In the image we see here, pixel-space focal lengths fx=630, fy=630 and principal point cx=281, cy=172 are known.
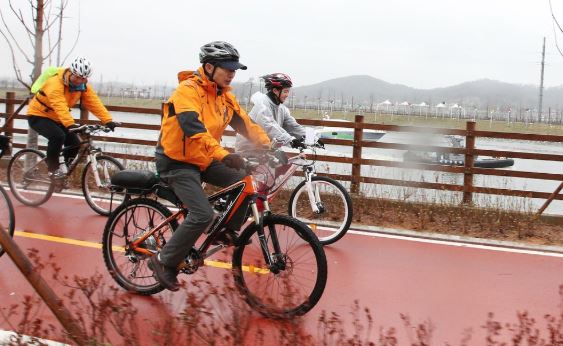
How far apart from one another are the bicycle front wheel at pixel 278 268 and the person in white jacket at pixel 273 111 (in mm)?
2423

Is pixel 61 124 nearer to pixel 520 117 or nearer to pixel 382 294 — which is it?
pixel 382 294

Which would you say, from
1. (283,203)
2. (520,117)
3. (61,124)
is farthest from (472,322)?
(520,117)

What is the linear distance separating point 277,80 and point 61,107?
9.77 feet

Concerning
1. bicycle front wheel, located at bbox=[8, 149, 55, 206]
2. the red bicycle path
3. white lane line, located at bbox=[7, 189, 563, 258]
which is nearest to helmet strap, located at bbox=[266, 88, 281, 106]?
the red bicycle path

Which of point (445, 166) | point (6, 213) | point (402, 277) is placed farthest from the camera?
point (445, 166)

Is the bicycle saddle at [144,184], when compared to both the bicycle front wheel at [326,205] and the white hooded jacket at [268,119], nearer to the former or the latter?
the white hooded jacket at [268,119]

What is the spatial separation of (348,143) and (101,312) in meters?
8.36

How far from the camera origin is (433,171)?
37.0 ft

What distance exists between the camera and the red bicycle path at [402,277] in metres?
5.20

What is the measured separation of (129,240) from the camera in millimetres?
5324

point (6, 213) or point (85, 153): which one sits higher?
point (85, 153)

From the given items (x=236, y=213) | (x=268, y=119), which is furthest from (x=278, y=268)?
(x=268, y=119)

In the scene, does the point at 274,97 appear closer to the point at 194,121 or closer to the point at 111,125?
the point at 111,125

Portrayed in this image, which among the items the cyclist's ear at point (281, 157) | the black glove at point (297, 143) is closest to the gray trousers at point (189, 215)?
the cyclist's ear at point (281, 157)
